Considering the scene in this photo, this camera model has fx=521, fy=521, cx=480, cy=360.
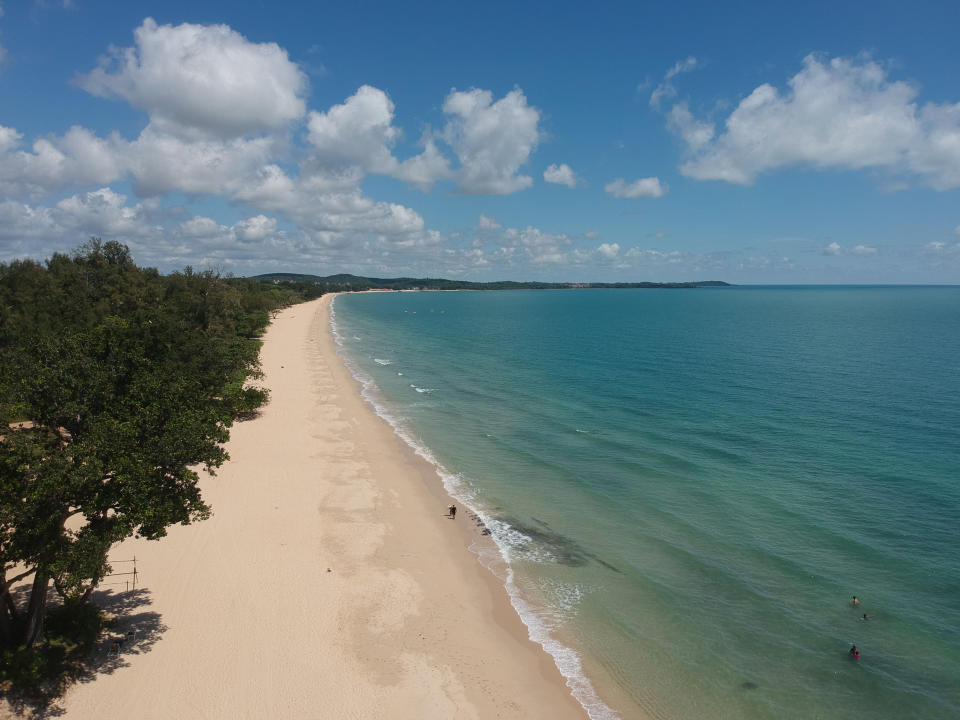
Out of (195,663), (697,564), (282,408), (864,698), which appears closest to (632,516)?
(697,564)

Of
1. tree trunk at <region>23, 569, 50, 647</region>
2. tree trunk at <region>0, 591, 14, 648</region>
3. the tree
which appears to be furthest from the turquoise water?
tree trunk at <region>0, 591, 14, 648</region>

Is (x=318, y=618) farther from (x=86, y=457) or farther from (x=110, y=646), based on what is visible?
(x=86, y=457)

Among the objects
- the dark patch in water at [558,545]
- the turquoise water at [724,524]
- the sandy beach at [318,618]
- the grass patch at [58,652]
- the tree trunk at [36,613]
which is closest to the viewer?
the tree trunk at [36,613]

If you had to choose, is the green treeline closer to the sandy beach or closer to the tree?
the tree

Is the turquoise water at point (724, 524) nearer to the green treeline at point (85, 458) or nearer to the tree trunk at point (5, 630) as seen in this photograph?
the green treeline at point (85, 458)

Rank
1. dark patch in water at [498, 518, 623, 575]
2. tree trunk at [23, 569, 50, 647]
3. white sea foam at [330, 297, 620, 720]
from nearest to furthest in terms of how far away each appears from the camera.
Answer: tree trunk at [23, 569, 50, 647]
white sea foam at [330, 297, 620, 720]
dark patch in water at [498, 518, 623, 575]

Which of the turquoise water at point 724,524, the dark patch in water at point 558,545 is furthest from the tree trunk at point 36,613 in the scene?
the dark patch in water at point 558,545

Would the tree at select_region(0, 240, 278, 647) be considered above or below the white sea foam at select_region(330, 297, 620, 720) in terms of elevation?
above

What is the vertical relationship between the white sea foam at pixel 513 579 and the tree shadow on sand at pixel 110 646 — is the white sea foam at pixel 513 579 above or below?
below

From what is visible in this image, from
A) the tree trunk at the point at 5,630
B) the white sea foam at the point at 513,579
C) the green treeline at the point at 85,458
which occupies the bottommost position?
the white sea foam at the point at 513,579
